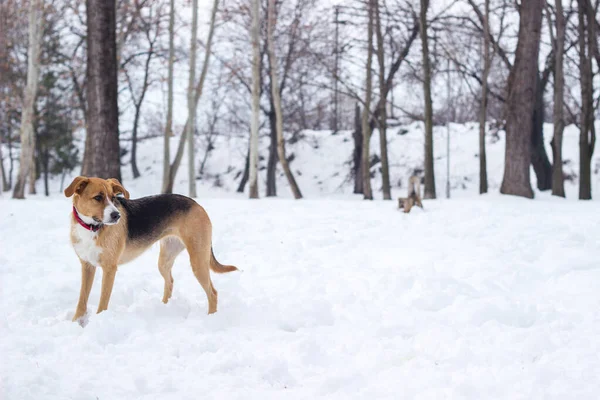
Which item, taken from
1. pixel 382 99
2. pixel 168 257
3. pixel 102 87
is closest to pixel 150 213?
pixel 168 257

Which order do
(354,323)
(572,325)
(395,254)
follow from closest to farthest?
(572,325) → (354,323) → (395,254)

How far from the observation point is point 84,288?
14.1 feet

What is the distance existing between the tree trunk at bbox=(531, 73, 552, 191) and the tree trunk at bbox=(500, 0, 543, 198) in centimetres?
585

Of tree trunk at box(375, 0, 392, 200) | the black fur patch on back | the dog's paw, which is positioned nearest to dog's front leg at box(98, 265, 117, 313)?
the dog's paw

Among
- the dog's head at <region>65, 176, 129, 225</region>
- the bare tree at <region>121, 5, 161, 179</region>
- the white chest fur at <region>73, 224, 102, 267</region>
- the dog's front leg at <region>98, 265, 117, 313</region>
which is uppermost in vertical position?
the bare tree at <region>121, 5, 161, 179</region>

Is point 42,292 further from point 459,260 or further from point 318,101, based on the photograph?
point 318,101

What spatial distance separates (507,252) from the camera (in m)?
6.39

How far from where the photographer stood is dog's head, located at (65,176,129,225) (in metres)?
3.97

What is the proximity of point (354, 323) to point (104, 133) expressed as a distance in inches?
308

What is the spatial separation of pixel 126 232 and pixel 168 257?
61 centimetres

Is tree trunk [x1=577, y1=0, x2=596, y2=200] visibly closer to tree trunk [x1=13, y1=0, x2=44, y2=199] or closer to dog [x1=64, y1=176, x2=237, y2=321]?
dog [x1=64, y1=176, x2=237, y2=321]

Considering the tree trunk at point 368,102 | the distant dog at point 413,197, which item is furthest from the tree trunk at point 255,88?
the distant dog at point 413,197

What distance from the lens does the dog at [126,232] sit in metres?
4.04

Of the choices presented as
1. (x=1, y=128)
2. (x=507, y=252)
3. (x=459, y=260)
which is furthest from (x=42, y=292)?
(x=1, y=128)
